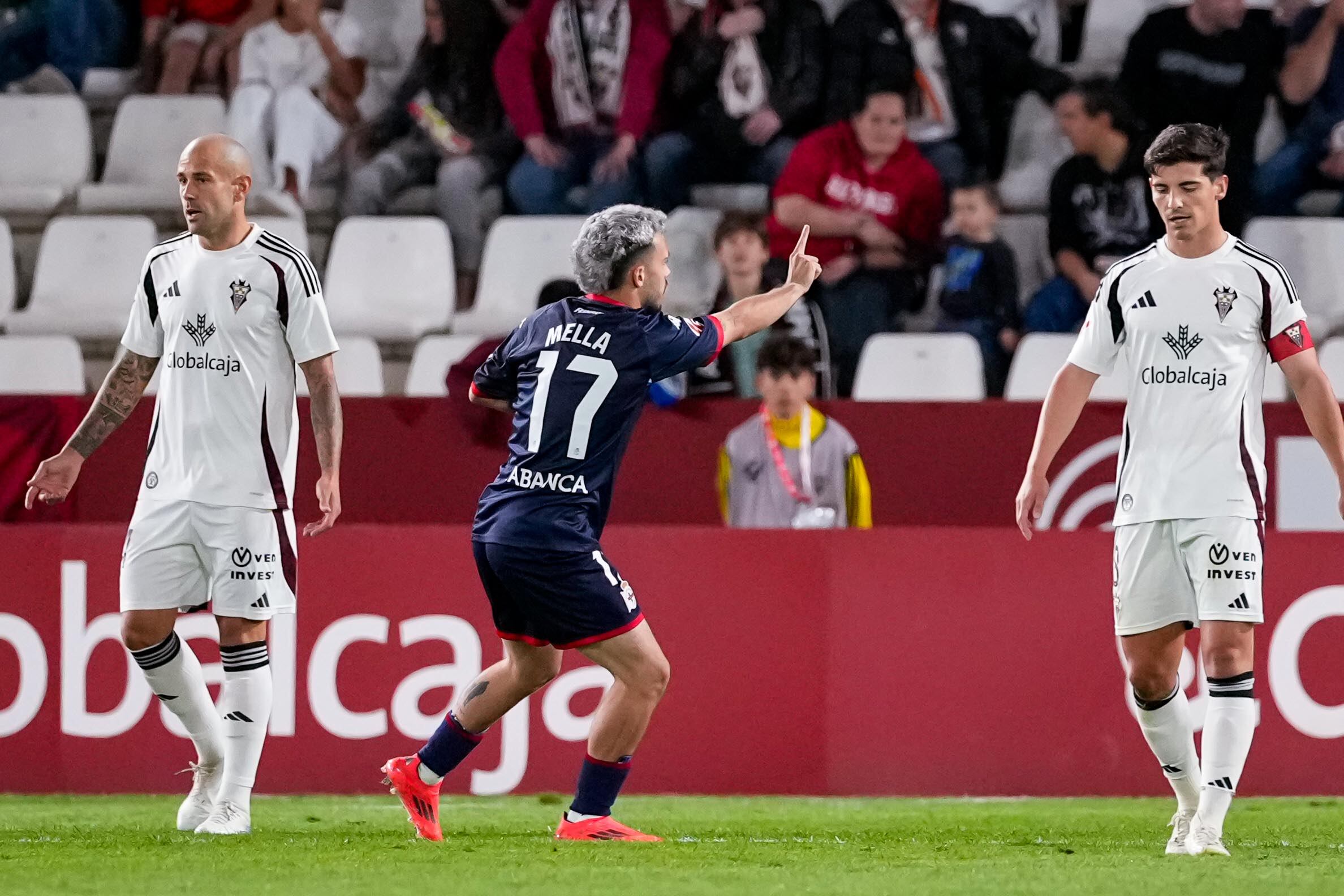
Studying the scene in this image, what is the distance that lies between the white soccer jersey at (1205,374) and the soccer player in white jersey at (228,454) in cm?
243

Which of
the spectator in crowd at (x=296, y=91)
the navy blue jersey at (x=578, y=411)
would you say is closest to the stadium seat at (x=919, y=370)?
the spectator in crowd at (x=296, y=91)

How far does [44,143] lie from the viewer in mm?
11398

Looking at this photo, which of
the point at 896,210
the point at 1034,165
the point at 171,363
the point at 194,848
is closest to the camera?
the point at 194,848

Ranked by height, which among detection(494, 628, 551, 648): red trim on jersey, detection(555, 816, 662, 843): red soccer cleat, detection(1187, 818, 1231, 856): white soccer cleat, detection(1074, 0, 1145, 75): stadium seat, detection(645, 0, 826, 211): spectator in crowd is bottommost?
detection(555, 816, 662, 843): red soccer cleat

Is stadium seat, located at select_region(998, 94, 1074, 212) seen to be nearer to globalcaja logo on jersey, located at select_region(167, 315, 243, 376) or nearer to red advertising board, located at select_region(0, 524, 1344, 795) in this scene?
red advertising board, located at select_region(0, 524, 1344, 795)

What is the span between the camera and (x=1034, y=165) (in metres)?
10.9

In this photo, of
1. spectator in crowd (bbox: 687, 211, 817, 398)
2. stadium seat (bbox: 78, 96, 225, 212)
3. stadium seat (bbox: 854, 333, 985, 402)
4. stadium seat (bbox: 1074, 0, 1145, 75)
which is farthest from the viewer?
stadium seat (bbox: 78, 96, 225, 212)

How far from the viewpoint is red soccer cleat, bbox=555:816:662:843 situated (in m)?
5.50

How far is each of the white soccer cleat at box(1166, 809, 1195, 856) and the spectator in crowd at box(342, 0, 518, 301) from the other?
249 inches

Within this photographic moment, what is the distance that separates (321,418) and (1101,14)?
7142 millimetres

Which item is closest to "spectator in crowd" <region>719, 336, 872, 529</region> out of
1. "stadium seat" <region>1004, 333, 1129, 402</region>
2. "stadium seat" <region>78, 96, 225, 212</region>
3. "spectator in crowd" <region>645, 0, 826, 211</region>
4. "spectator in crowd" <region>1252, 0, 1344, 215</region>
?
"stadium seat" <region>1004, 333, 1129, 402</region>

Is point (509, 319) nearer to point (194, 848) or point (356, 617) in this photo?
point (356, 617)

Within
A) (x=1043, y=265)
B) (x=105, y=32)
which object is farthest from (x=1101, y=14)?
(x=105, y=32)

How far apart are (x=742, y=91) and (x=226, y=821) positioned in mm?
6229
